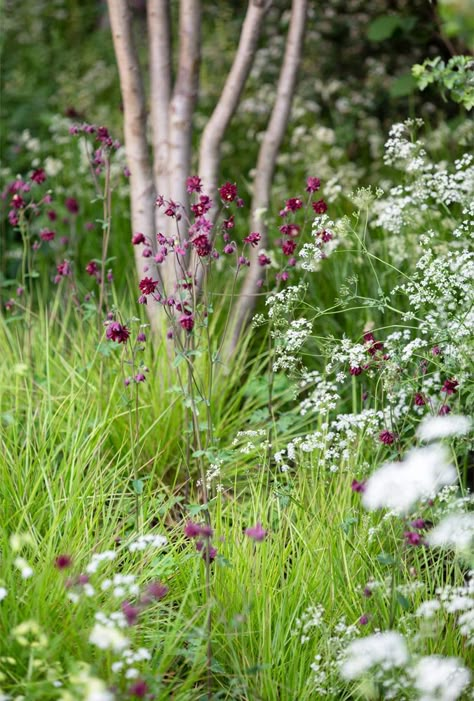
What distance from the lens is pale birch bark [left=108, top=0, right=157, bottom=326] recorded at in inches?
157

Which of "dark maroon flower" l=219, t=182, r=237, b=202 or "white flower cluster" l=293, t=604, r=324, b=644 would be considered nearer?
"white flower cluster" l=293, t=604, r=324, b=644

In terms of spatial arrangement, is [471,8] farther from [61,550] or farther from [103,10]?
[103,10]

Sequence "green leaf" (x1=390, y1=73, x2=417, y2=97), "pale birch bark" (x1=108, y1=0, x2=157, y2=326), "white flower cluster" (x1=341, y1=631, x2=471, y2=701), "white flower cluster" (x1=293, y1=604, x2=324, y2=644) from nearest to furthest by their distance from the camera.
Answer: "white flower cluster" (x1=341, y1=631, x2=471, y2=701) → "white flower cluster" (x1=293, y1=604, x2=324, y2=644) → "pale birch bark" (x1=108, y1=0, x2=157, y2=326) → "green leaf" (x1=390, y1=73, x2=417, y2=97)

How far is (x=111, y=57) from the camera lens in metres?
7.54

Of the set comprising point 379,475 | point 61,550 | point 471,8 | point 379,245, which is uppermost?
point 471,8

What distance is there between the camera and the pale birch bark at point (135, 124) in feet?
13.1

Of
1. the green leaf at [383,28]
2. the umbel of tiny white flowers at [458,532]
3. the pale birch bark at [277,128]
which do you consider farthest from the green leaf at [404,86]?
the umbel of tiny white flowers at [458,532]

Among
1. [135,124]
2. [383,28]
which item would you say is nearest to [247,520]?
[135,124]

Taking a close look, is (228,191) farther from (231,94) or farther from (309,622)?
(231,94)

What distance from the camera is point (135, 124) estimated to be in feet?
13.3

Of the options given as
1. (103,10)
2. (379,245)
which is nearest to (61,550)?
(379,245)

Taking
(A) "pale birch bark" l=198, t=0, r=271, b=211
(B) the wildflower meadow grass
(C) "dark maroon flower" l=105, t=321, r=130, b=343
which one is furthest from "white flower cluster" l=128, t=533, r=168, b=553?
(A) "pale birch bark" l=198, t=0, r=271, b=211

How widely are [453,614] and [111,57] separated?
625cm

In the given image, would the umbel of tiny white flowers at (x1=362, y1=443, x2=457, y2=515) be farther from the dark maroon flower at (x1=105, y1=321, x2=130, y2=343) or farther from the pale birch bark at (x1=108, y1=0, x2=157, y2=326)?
the pale birch bark at (x1=108, y1=0, x2=157, y2=326)
